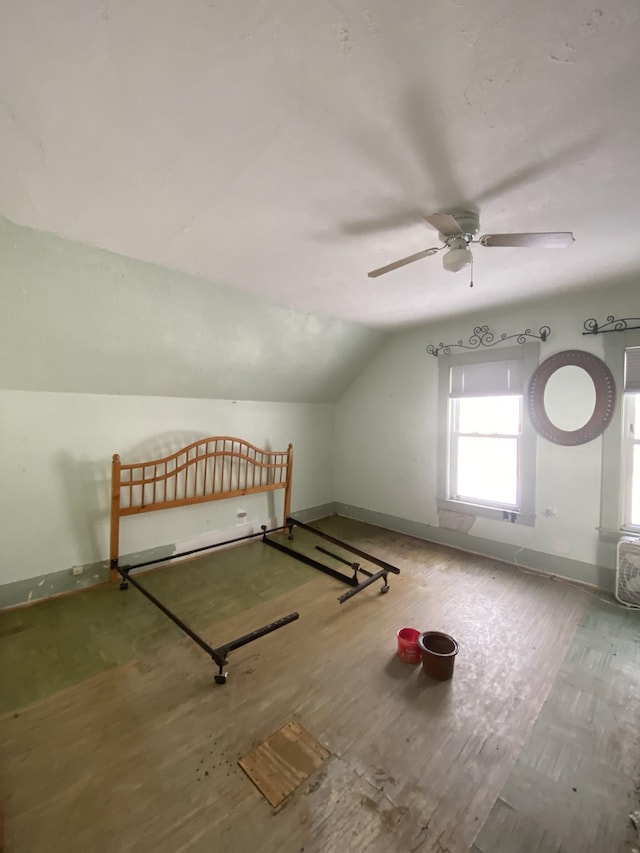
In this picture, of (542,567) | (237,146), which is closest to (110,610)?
(237,146)

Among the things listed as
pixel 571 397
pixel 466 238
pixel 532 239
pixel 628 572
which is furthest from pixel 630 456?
pixel 466 238

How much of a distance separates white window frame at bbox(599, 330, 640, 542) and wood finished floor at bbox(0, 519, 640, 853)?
0.70 meters

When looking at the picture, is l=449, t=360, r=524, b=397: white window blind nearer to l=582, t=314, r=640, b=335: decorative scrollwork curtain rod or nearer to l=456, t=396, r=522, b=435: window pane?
l=456, t=396, r=522, b=435: window pane

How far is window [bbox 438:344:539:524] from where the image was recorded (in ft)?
11.2

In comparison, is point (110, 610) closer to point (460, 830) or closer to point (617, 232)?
point (460, 830)

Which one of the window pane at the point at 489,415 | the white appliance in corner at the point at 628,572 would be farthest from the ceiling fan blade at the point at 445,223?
the white appliance in corner at the point at 628,572

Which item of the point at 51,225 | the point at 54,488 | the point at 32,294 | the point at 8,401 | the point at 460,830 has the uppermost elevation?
the point at 51,225

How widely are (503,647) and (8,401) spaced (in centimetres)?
398

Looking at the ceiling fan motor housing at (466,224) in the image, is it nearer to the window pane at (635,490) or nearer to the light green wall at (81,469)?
the window pane at (635,490)

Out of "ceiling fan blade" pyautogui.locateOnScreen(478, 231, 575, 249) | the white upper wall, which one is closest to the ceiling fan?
"ceiling fan blade" pyautogui.locateOnScreen(478, 231, 575, 249)

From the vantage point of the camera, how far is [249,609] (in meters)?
2.68

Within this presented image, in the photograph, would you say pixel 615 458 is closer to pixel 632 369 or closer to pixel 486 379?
pixel 632 369

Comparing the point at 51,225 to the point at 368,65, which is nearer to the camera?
the point at 368,65

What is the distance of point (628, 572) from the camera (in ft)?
8.98
